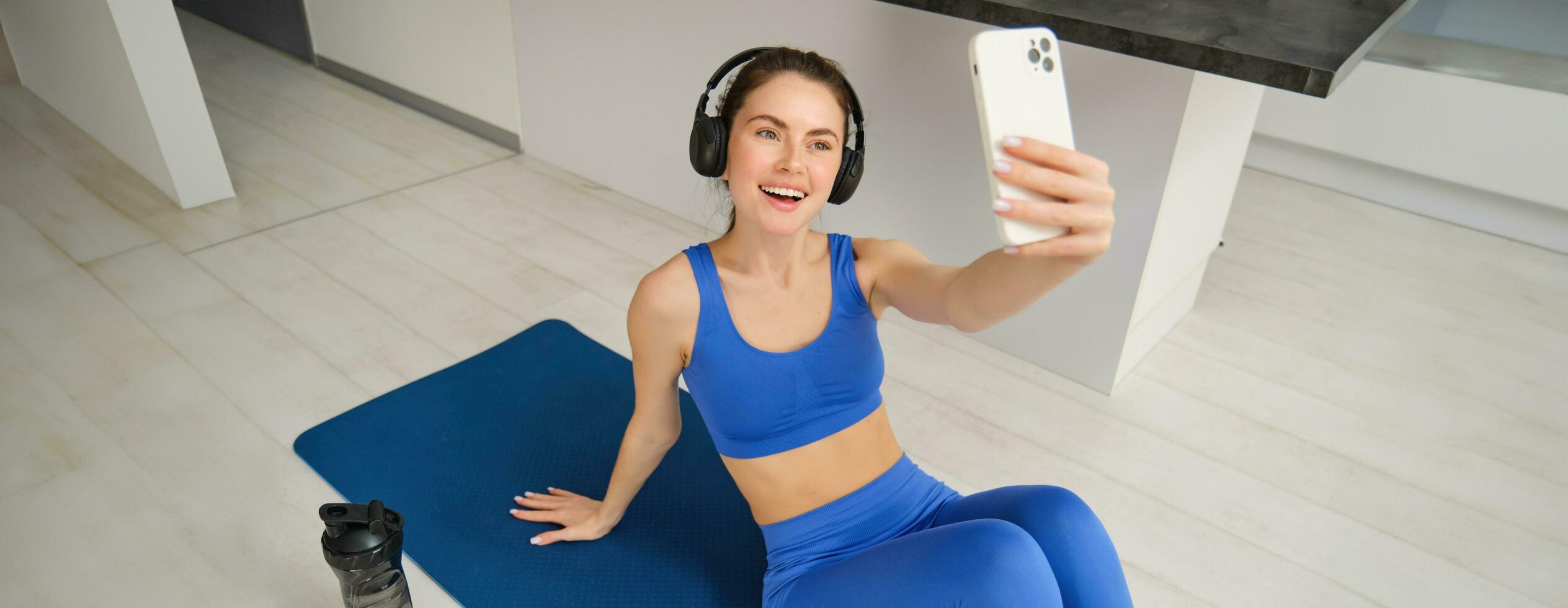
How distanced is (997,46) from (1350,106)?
287 cm

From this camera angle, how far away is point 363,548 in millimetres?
1277

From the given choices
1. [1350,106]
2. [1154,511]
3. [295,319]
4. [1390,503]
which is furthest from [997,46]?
[1350,106]

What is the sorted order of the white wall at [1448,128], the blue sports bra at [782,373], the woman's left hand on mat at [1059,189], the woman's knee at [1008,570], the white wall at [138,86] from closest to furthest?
1. the woman's left hand on mat at [1059,189]
2. the woman's knee at [1008,570]
3. the blue sports bra at [782,373]
4. the white wall at [138,86]
5. the white wall at [1448,128]

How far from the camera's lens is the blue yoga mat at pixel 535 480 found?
162 cm

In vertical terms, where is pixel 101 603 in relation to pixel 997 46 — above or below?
below

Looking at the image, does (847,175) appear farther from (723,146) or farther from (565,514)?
(565,514)

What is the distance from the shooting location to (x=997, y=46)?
3.12 feet

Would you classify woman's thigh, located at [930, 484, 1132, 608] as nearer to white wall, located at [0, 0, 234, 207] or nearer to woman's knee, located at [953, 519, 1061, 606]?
woman's knee, located at [953, 519, 1061, 606]

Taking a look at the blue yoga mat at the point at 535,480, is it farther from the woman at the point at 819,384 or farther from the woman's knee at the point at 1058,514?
the woman's knee at the point at 1058,514

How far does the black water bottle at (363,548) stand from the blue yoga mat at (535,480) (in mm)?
246

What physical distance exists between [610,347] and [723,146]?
1.19 metres

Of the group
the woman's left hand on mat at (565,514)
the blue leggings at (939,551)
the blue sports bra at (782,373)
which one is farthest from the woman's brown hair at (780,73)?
the woman's left hand on mat at (565,514)

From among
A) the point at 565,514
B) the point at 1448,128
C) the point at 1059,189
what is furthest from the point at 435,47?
the point at 1448,128

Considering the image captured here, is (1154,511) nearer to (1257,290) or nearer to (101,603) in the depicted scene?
(1257,290)
